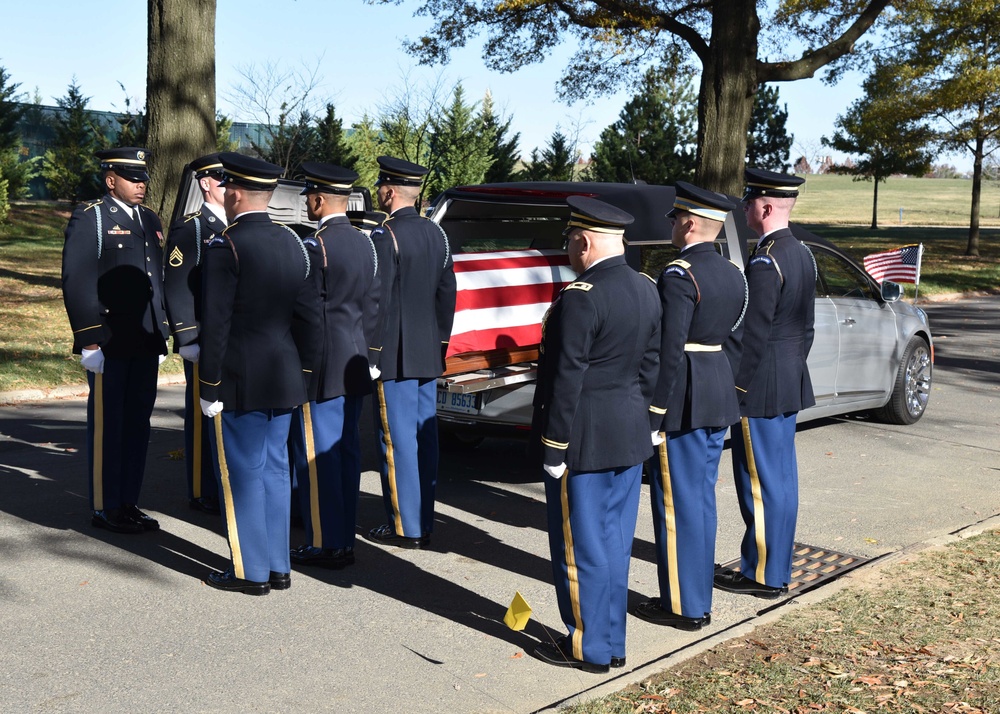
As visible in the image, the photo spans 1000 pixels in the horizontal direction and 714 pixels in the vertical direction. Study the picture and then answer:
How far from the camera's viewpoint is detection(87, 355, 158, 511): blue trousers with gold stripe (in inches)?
239

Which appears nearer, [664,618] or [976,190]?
[664,618]

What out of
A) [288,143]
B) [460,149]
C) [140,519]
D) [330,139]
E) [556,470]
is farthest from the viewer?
[460,149]

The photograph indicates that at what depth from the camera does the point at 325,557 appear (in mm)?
5660

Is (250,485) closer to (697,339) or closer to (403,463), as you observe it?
(403,463)

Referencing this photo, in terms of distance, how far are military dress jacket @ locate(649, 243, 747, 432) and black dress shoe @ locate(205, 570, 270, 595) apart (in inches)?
79.0

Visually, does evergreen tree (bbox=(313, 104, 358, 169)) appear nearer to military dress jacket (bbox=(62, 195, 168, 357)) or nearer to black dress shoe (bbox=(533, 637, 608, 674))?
military dress jacket (bbox=(62, 195, 168, 357))

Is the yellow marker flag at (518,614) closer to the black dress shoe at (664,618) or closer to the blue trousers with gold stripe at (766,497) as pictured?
the black dress shoe at (664,618)

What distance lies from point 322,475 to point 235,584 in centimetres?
73

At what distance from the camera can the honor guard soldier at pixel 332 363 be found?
5.59 m

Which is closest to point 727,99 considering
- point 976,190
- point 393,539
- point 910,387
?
point 910,387

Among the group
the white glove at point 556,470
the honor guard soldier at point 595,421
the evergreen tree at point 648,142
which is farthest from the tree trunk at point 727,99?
the evergreen tree at point 648,142

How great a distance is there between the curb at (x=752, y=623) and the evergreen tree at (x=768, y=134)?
51.1 m

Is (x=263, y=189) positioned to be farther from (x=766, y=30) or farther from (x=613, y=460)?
(x=766, y=30)

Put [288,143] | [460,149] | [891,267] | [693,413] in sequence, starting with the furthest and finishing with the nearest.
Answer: [460,149]
[288,143]
[891,267]
[693,413]
